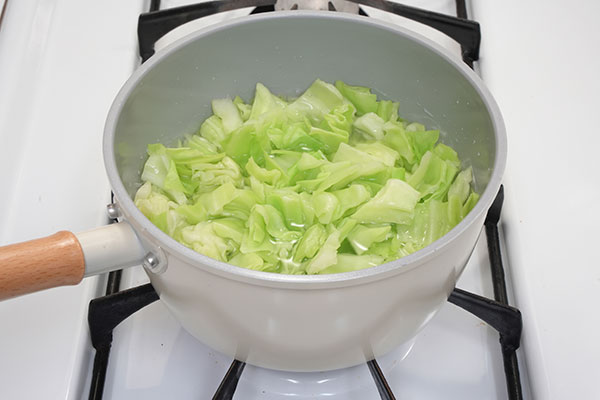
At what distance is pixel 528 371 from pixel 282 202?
0.95 ft

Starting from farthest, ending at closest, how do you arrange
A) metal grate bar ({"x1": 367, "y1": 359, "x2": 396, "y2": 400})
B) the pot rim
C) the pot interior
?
1. the pot interior
2. metal grate bar ({"x1": 367, "y1": 359, "x2": 396, "y2": 400})
3. the pot rim

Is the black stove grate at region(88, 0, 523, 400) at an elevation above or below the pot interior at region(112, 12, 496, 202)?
below

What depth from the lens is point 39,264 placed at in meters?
0.55

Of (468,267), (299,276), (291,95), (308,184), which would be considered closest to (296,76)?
(291,95)

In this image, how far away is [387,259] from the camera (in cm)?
69

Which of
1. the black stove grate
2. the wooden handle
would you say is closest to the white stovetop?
the black stove grate

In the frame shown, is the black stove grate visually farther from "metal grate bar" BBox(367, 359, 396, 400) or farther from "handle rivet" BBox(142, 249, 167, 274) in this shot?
"handle rivet" BBox(142, 249, 167, 274)

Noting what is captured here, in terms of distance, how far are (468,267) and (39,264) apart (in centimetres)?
45

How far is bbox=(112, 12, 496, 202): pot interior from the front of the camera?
0.73 m

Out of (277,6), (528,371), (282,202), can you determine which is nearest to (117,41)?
(277,6)

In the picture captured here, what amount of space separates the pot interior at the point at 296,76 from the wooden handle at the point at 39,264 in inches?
5.6

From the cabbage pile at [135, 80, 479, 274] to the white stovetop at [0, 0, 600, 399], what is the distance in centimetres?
9

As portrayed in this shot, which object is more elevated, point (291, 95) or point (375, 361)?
point (291, 95)

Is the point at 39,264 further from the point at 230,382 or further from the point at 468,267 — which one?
the point at 468,267
